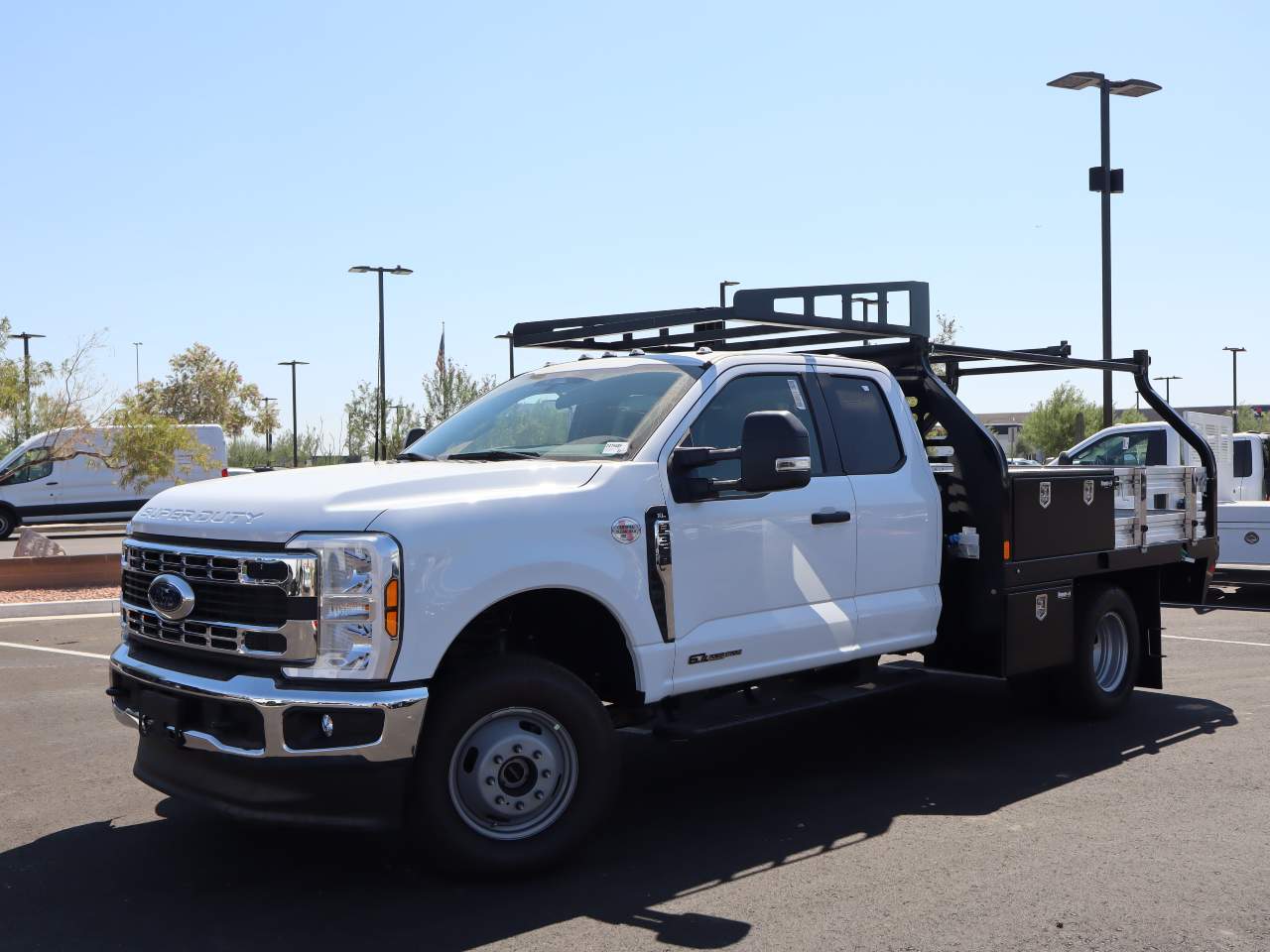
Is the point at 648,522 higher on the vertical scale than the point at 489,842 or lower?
higher

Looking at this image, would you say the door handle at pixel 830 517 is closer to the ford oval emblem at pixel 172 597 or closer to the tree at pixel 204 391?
the ford oval emblem at pixel 172 597

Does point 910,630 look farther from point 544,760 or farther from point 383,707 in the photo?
point 383,707

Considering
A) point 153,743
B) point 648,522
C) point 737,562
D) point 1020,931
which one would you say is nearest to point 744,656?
point 737,562

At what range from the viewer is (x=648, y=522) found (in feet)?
17.5

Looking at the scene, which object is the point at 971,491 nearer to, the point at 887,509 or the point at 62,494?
the point at 887,509

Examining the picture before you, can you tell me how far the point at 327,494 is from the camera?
15.5 feet

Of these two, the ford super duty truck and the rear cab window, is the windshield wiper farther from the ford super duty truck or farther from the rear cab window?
the rear cab window

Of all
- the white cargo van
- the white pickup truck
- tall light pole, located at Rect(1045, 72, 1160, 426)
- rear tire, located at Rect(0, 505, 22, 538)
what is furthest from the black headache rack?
rear tire, located at Rect(0, 505, 22, 538)

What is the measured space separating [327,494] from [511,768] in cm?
127

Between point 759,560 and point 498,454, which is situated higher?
point 498,454

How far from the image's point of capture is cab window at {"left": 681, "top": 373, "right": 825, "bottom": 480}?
5.78m

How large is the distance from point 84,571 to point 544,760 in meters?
12.2

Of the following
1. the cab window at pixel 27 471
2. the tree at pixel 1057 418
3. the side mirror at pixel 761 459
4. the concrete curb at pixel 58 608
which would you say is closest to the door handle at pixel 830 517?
the side mirror at pixel 761 459

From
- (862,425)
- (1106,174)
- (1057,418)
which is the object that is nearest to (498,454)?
(862,425)
